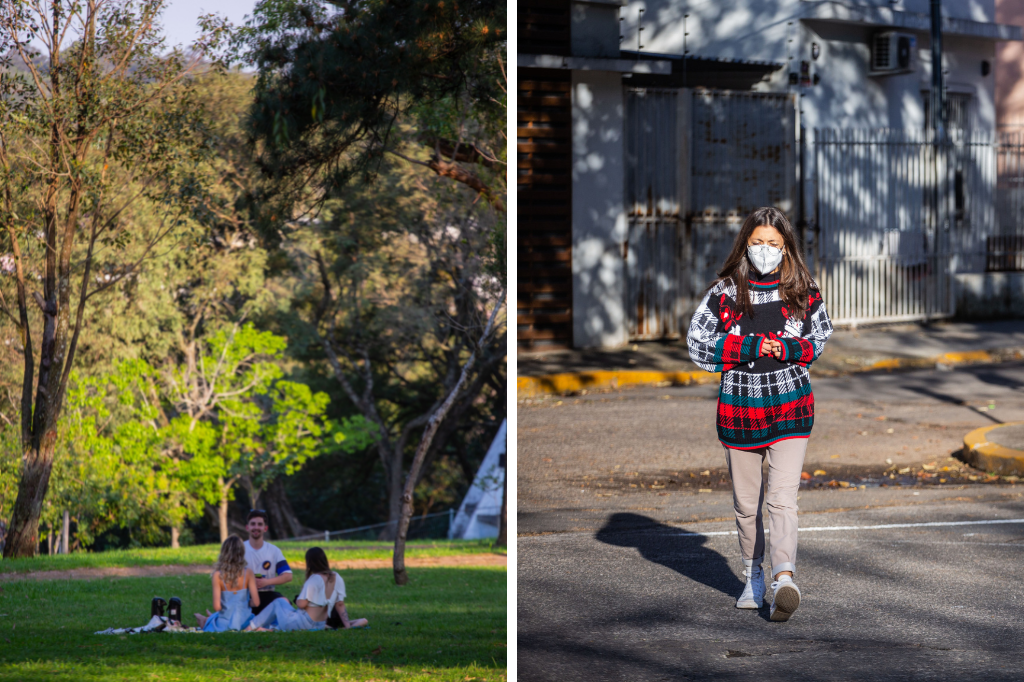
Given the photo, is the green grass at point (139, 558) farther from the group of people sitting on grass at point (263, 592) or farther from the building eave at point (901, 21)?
the building eave at point (901, 21)

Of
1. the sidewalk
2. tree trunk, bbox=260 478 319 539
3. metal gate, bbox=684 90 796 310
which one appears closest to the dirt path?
tree trunk, bbox=260 478 319 539

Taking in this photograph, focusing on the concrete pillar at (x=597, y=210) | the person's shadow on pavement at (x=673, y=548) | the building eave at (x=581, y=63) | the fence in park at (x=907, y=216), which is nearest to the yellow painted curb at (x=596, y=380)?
the concrete pillar at (x=597, y=210)

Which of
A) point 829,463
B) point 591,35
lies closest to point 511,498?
point 829,463

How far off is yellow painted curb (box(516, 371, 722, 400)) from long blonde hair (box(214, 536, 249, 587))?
548cm

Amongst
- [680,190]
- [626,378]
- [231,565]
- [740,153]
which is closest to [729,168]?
[740,153]

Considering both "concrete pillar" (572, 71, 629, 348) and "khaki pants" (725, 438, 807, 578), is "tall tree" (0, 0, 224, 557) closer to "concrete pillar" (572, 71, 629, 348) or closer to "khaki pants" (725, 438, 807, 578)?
"khaki pants" (725, 438, 807, 578)

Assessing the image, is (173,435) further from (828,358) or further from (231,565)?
(828,358)

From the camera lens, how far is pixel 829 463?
9.33 metres

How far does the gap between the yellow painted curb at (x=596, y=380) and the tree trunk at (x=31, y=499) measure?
649 centimetres

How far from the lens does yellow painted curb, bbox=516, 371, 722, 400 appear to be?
42.1ft

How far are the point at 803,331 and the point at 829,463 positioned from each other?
464cm

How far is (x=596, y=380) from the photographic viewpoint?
13203 mm

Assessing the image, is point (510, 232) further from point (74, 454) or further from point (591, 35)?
point (591, 35)

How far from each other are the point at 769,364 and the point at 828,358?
994 cm
